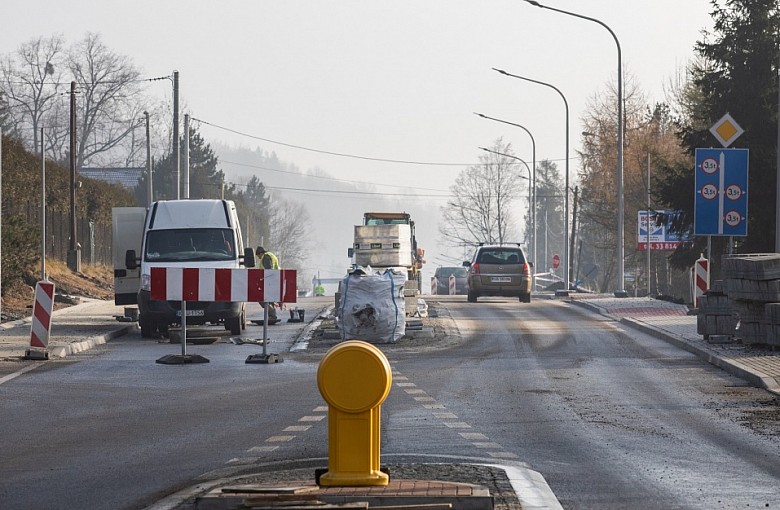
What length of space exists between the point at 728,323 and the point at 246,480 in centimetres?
1530

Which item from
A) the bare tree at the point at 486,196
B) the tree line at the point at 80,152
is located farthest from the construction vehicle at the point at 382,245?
the bare tree at the point at 486,196

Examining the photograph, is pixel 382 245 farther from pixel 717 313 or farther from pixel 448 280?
pixel 717 313

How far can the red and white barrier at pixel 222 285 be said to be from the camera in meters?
21.4

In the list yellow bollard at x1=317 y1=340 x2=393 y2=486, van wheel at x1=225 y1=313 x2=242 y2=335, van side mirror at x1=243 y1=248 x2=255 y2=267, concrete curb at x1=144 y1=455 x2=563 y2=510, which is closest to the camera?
yellow bollard at x1=317 y1=340 x2=393 y2=486

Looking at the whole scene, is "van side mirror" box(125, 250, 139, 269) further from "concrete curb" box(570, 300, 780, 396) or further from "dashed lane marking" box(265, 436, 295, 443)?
"dashed lane marking" box(265, 436, 295, 443)

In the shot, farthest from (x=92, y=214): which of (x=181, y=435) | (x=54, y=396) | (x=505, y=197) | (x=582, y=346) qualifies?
(x=505, y=197)

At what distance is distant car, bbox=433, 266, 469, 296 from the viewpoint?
→ 77.9m

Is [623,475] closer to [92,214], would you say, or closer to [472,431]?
[472,431]

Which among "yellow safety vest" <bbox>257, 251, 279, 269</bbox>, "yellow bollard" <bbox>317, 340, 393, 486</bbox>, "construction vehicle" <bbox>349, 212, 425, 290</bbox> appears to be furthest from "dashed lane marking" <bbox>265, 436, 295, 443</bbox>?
"construction vehicle" <bbox>349, 212, 425, 290</bbox>

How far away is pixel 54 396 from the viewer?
1594 cm

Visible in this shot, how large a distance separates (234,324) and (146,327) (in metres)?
1.68

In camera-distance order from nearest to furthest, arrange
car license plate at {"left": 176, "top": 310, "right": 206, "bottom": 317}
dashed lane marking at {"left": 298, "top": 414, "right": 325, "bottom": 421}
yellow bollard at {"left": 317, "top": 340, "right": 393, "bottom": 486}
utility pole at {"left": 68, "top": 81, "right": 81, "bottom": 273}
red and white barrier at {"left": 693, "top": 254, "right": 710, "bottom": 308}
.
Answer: yellow bollard at {"left": 317, "top": 340, "right": 393, "bottom": 486} < dashed lane marking at {"left": 298, "top": 414, "right": 325, "bottom": 421} < car license plate at {"left": 176, "top": 310, "right": 206, "bottom": 317} < red and white barrier at {"left": 693, "top": 254, "right": 710, "bottom": 308} < utility pole at {"left": 68, "top": 81, "right": 81, "bottom": 273}

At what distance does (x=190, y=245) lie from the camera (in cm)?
2806

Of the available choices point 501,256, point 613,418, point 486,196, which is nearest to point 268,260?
point 501,256
